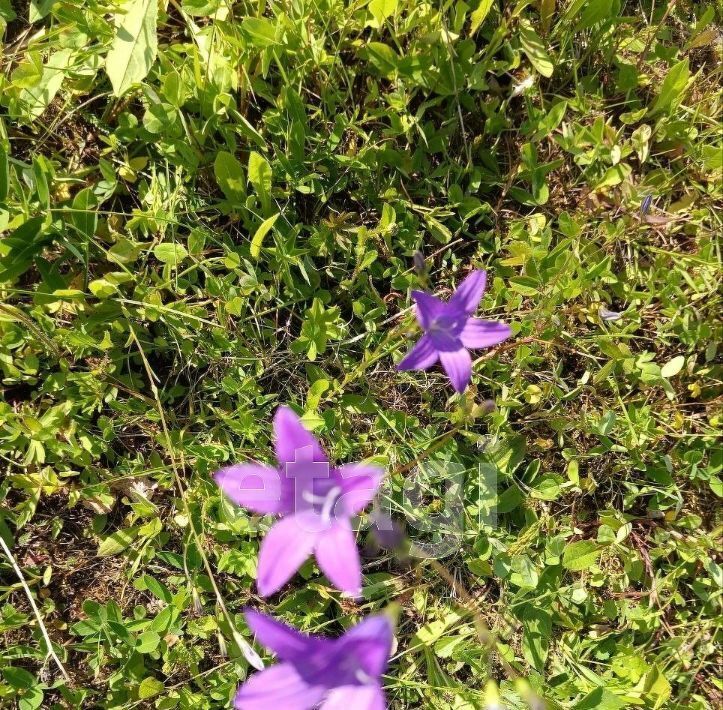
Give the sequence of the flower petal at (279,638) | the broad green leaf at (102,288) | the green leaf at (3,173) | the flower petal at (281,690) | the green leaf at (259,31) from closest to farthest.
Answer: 1. the flower petal at (279,638)
2. the flower petal at (281,690)
3. the green leaf at (3,173)
4. the green leaf at (259,31)
5. the broad green leaf at (102,288)

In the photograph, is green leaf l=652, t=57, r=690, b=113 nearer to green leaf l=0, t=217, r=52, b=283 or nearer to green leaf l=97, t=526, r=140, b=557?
green leaf l=0, t=217, r=52, b=283

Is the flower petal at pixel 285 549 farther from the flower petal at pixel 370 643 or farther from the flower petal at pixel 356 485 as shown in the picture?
the flower petal at pixel 370 643

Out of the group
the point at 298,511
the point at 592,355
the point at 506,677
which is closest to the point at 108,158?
the point at 298,511

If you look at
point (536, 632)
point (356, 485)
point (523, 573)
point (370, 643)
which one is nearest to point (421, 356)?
point (356, 485)

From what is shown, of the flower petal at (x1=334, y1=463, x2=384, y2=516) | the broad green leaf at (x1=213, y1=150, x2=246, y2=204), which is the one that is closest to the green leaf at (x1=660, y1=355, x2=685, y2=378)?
the flower petal at (x1=334, y1=463, x2=384, y2=516)

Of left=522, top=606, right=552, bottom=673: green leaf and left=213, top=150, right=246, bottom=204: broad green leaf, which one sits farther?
left=522, top=606, right=552, bottom=673: green leaf

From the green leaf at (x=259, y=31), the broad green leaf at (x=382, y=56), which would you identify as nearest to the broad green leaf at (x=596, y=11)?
the broad green leaf at (x=382, y=56)
